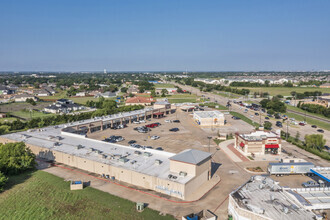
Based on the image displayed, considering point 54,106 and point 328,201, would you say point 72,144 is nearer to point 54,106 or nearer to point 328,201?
point 328,201

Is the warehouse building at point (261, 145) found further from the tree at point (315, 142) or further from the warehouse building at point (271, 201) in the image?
the warehouse building at point (271, 201)

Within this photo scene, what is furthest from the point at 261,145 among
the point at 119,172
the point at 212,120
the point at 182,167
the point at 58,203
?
the point at 58,203

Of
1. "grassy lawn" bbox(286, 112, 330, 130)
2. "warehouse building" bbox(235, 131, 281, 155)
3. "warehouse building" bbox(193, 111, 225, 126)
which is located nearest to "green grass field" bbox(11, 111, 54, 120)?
"warehouse building" bbox(193, 111, 225, 126)

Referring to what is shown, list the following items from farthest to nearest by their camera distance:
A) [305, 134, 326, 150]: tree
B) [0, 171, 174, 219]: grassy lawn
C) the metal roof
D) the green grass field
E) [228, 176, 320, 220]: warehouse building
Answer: the green grass field → [305, 134, 326, 150]: tree → the metal roof → [0, 171, 174, 219]: grassy lawn → [228, 176, 320, 220]: warehouse building

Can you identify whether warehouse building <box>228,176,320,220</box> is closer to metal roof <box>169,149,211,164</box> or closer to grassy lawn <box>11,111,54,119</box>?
metal roof <box>169,149,211,164</box>

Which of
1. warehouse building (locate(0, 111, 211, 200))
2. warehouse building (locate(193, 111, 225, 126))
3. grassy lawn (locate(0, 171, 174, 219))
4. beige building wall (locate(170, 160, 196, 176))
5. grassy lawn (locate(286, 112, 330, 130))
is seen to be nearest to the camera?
grassy lawn (locate(0, 171, 174, 219))

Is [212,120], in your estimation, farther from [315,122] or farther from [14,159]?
[14,159]
